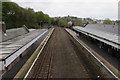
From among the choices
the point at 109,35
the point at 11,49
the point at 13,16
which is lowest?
the point at 11,49

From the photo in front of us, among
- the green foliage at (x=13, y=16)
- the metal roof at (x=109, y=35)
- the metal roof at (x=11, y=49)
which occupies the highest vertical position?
the green foliage at (x=13, y=16)

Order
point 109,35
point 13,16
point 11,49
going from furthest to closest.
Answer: point 13,16
point 109,35
point 11,49

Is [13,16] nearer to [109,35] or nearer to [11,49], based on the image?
[109,35]

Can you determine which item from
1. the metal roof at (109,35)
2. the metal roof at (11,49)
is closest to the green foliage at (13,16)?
the metal roof at (109,35)

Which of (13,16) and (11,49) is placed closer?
(11,49)

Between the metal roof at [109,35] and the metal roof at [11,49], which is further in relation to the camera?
the metal roof at [109,35]

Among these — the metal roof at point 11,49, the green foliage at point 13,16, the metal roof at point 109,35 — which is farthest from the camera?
the green foliage at point 13,16

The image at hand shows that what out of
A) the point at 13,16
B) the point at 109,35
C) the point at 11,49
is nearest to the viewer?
the point at 11,49

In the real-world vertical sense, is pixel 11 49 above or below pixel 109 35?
below

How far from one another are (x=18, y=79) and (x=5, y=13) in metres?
66.7

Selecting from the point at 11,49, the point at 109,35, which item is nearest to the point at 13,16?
the point at 109,35

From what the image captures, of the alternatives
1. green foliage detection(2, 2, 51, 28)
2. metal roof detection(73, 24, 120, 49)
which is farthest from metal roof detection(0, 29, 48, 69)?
green foliage detection(2, 2, 51, 28)

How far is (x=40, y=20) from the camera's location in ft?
397

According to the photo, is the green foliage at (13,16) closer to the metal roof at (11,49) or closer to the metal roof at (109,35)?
the metal roof at (109,35)
